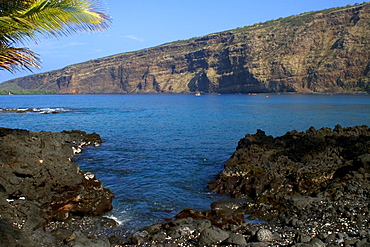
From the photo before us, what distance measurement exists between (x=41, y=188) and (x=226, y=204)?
659 centimetres

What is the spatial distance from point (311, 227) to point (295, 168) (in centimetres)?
573

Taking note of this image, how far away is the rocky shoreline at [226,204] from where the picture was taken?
920 cm

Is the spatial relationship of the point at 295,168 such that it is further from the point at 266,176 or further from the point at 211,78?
the point at 211,78

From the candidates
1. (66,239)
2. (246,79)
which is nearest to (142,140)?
(66,239)

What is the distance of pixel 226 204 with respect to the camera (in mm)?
13227

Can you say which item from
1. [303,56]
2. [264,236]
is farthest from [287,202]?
[303,56]

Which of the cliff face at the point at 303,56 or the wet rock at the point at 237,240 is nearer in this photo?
the wet rock at the point at 237,240

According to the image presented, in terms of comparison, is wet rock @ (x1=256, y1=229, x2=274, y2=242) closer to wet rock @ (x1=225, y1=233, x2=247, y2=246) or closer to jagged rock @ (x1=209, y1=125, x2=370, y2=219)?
wet rock @ (x1=225, y1=233, x2=247, y2=246)

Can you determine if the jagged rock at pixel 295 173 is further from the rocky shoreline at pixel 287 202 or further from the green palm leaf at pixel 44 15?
the green palm leaf at pixel 44 15

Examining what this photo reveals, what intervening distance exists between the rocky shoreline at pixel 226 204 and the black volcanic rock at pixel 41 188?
31 mm

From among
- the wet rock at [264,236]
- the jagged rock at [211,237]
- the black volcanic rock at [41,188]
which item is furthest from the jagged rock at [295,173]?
the black volcanic rock at [41,188]

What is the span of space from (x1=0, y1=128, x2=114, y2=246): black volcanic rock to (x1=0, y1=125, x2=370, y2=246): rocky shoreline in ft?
0.10

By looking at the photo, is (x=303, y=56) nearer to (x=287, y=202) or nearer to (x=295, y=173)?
(x=295, y=173)

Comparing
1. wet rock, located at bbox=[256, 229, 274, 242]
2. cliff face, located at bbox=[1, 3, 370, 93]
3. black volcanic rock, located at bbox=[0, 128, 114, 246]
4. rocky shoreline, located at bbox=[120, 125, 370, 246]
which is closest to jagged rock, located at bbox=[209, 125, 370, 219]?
rocky shoreline, located at bbox=[120, 125, 370, 246]
